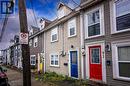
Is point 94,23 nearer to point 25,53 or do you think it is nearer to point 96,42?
point 96,42

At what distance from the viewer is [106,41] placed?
36.0 feet

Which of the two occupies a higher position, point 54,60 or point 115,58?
point 115,58

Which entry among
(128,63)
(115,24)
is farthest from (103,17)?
(128,63)

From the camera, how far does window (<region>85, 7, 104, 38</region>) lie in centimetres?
1156

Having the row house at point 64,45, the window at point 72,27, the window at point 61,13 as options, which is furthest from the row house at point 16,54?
the window at point 72,27

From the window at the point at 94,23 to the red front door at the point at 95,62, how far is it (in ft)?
3.22

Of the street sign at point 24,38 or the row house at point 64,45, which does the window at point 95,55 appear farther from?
the street sign at point 24,38

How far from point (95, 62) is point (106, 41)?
1.85 meters

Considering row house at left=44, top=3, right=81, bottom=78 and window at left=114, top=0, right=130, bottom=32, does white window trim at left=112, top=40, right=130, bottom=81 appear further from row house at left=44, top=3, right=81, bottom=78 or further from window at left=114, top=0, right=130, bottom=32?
row house at left=44, top=3, right=81, bottom=78

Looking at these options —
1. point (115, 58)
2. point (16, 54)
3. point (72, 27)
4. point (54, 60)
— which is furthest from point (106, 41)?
point (16, 54)

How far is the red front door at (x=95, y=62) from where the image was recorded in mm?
11609

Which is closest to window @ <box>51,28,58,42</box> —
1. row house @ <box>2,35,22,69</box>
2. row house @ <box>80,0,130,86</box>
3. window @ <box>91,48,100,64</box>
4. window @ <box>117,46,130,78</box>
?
row house @ <box>80,0,130,86</box>

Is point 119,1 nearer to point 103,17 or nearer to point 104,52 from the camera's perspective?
point 103,17

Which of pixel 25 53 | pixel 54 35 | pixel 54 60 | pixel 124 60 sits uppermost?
pixel 54 35
